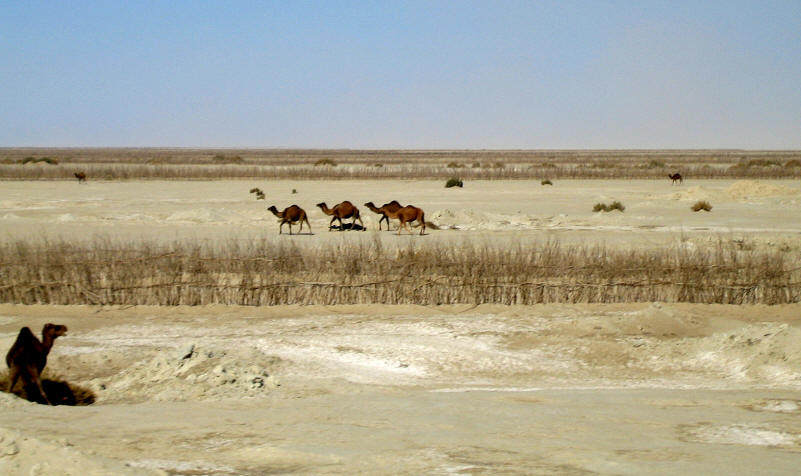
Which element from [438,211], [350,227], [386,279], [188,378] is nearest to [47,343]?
[188,378]

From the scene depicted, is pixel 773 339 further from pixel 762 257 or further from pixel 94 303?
pixel 94 303

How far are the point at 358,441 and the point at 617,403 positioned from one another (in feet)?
9.13

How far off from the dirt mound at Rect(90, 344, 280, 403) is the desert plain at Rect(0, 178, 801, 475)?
2 cm

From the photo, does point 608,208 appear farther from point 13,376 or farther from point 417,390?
point 13,376

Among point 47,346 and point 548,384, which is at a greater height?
point 47,346

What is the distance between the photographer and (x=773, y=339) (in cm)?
1072

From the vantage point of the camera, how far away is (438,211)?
27.3m

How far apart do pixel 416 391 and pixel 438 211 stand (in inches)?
712

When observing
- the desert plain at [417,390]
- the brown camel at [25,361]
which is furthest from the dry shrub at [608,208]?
the brown camel at [25,361]

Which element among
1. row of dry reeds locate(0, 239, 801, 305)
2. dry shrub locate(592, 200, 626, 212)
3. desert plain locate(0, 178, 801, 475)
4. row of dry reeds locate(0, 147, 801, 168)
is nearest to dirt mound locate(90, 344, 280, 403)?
desert plain locate(0, 178, 801, 475)

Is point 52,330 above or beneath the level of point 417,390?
above

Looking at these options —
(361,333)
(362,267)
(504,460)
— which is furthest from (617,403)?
(362,267)

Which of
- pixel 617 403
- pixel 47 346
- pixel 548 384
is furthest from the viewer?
pixel 548 384

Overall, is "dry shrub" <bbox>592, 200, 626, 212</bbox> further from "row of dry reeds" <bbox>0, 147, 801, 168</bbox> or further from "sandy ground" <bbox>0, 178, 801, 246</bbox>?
"row of dry reeds" <bbox>0, 147, 801, 168</bbox>
